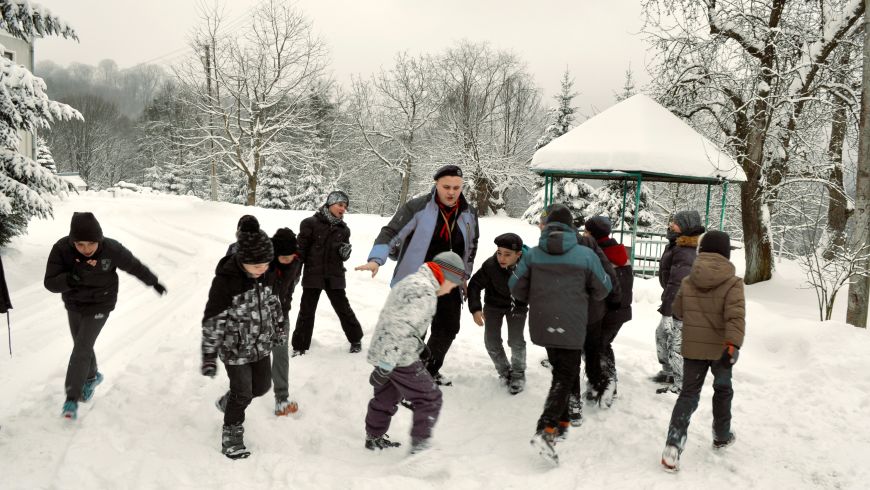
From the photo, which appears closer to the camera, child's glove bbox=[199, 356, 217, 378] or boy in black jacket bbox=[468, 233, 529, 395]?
child's glove bbox=[199, 356, 217, 378]

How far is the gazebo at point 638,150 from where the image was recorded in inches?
408

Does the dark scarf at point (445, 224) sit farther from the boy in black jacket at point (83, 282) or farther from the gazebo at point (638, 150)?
the gazebo at point (638, 150)

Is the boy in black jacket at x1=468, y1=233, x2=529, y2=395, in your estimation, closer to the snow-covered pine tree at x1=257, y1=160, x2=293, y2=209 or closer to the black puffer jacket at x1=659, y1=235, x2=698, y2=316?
the black puffer jacket at x1=659, y1=235, x2=698, y2=316

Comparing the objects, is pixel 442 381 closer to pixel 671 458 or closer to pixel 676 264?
pixel 671 458

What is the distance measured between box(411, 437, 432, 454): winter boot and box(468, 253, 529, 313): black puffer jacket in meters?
1.48

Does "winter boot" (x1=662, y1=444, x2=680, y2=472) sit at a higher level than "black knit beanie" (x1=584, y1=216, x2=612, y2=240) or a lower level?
lower

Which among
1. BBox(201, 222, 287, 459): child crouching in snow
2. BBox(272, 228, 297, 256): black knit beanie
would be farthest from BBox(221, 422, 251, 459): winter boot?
BBox(272, 228, 297, 256): black knit beanie

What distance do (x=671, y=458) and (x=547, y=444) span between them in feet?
2.78

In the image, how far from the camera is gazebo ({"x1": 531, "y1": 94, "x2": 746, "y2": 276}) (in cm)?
1038

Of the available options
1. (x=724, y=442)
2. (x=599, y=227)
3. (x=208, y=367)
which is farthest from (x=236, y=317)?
(x=724, y=442)

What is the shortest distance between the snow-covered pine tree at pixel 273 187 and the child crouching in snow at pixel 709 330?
33543 mm

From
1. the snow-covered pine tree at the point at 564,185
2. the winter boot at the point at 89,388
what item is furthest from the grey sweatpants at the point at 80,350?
the snow-covered pine tree at the point at 564,185

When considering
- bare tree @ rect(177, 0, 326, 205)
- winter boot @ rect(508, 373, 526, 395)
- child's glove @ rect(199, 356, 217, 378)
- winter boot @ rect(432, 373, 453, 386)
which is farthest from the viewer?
bare tree @ rect(177, 0, 326, 205)

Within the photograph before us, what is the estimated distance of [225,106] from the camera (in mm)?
25109
